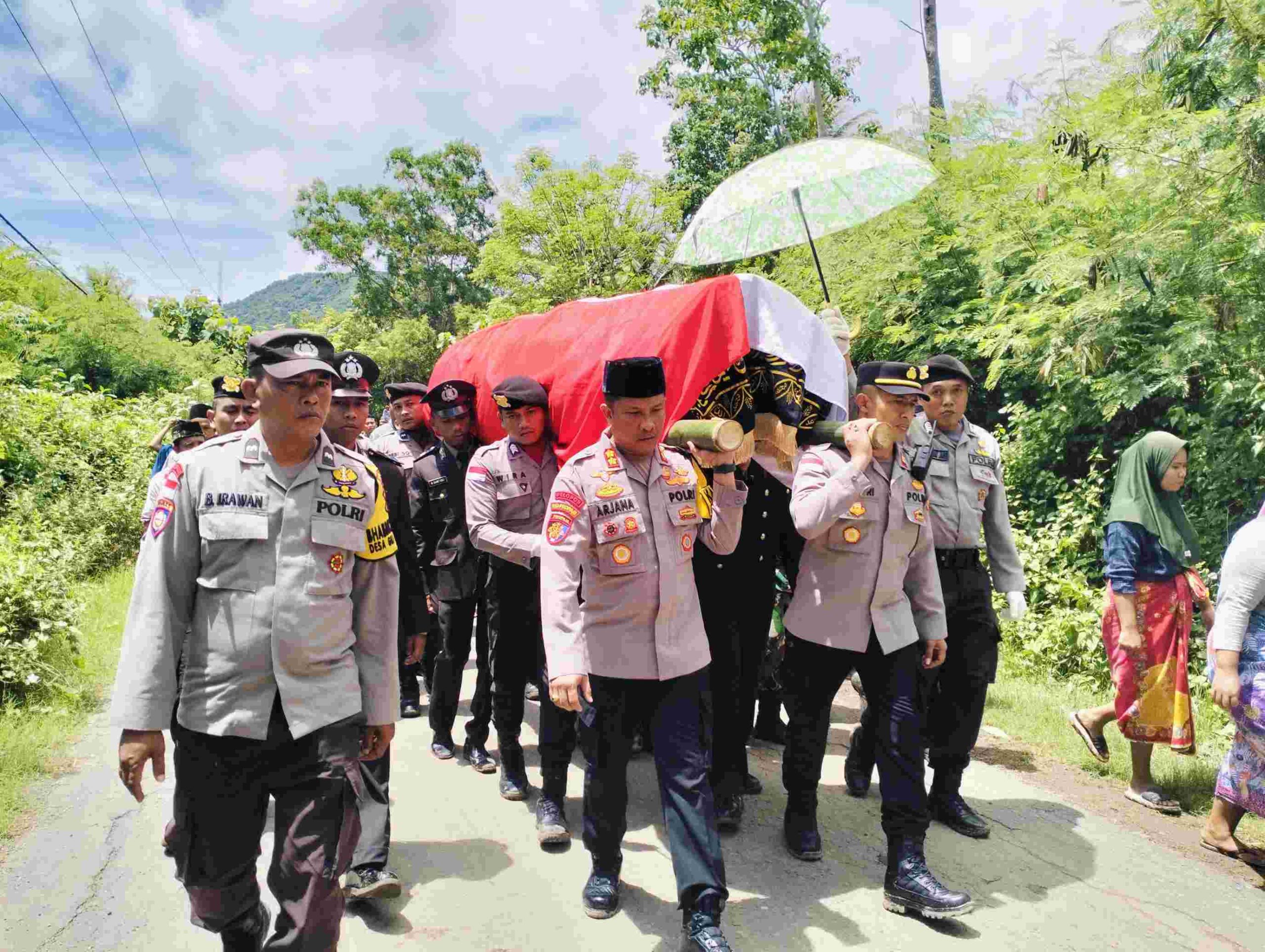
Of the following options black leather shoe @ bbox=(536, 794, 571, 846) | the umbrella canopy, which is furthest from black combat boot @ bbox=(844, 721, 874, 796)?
the umbrella canopy

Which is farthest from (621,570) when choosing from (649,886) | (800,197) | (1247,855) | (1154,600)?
(1247,855)

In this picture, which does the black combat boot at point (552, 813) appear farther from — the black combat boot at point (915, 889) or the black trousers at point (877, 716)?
the black combat boot at point (915, 889)

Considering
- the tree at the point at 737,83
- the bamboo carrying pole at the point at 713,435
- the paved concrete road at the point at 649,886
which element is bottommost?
the paved concrete road at the point at 649,886

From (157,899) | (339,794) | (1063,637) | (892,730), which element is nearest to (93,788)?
(157,899)

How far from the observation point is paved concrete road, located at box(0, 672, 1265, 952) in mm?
3139

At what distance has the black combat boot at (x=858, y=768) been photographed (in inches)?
173

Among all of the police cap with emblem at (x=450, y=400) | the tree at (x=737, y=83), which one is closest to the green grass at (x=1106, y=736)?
the police cap with emblem at (x=450, y=400)

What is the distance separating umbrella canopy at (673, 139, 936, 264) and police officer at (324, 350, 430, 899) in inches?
64.8

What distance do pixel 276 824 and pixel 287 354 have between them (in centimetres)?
129

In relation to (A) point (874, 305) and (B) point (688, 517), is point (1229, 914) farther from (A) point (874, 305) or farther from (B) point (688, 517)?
(A) point (874, 305)

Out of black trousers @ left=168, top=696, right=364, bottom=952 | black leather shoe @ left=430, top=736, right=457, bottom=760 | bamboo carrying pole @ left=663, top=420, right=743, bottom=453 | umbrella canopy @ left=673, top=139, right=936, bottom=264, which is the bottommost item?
black leather shoe @ left=430, top=736, right=457, bottom=760

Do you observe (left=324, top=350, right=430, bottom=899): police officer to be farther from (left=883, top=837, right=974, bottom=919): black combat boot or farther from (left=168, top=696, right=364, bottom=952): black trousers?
(left=883, top=837, right=974, bottom=919): black combat boot

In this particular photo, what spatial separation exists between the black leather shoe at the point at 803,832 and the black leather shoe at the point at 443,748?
1.93m

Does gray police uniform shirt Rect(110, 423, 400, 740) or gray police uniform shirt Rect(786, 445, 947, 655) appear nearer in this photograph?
gray police uniform shirt Rect(110, 423, 400, 740)
